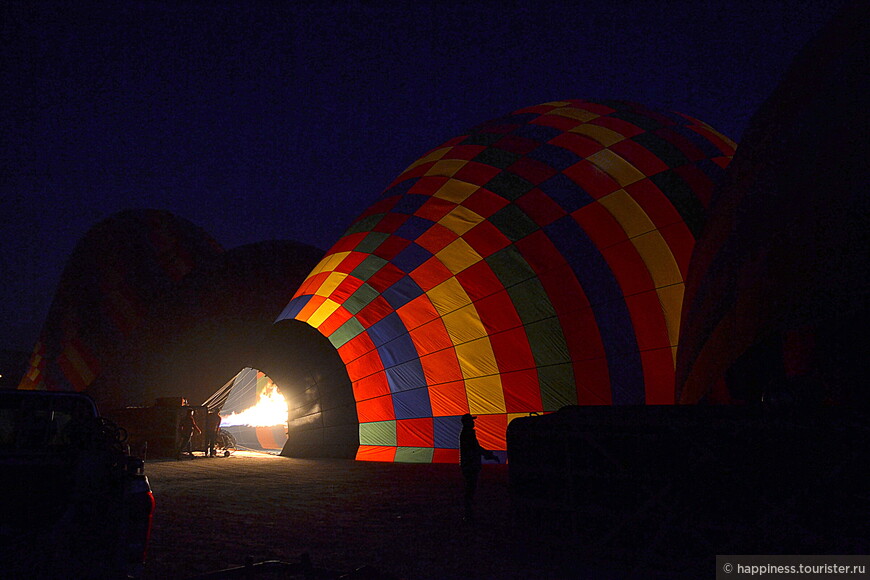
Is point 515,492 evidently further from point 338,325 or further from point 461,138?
point 461,138

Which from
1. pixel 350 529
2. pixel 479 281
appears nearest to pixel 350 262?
pixel 479 281

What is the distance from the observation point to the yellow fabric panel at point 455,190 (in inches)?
466

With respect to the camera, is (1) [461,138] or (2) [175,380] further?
(2) [175,380]

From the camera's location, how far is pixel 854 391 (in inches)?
209

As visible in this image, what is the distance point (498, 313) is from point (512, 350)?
82 centimetres

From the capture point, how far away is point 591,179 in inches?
437

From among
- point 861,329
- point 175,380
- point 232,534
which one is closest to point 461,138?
point 861,329

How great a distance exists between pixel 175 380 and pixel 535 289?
59.6ft

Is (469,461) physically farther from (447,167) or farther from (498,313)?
(447,167)

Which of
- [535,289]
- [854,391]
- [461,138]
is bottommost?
[854,391]

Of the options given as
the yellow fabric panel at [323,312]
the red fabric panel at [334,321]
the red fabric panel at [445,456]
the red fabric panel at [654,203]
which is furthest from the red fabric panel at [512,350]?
the yellow fabric panel at [323,312]

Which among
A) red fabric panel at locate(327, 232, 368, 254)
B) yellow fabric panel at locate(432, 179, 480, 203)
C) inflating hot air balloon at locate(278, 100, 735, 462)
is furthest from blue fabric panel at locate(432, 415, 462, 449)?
yellow fabric panel at locate(432, 179, 480, 203)

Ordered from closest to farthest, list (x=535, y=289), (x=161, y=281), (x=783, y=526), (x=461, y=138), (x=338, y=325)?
(x=783, y=526) → (x=535, y=289) → (x=338, y=325) → (x=461, y=138) → (x=161, y=281)

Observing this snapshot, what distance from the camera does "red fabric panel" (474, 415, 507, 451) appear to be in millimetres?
10055
